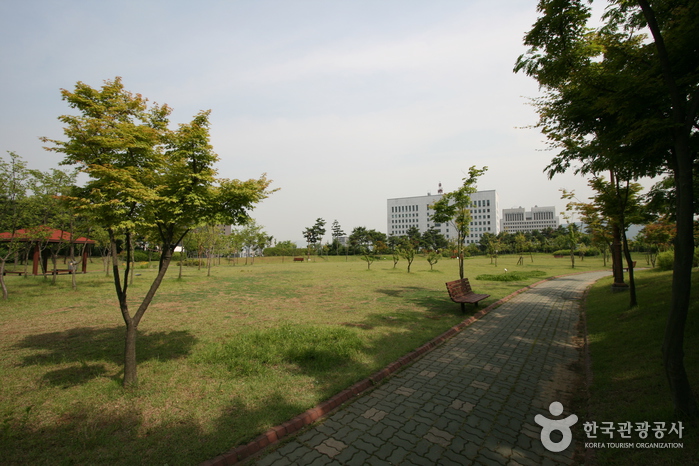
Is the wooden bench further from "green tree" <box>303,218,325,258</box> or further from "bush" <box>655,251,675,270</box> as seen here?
"green tree" <box>303,218,325,258</box>

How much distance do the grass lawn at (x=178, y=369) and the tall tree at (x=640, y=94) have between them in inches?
79.1

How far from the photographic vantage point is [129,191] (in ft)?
14.7

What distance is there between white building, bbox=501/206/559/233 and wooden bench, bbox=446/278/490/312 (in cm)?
18753

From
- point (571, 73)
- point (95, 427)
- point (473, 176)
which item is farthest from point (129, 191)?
point (473, 176)

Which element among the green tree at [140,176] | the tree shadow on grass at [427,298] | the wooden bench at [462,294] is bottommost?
the tree shadow on grass at [427,298]

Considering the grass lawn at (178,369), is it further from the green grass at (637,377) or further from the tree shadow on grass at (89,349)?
the green grass at (637,377)

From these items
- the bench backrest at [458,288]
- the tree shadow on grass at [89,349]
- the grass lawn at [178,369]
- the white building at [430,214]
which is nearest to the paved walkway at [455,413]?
the grass lawn at [178,369]

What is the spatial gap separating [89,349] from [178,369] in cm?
281

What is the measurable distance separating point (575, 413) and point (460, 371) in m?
1.79

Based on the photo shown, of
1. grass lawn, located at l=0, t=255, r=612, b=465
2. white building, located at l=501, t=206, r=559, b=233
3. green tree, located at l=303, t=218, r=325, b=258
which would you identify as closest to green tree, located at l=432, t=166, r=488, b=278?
grass lawn, located at l=0, t=255, r=612, b=465

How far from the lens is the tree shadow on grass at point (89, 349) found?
5430mm

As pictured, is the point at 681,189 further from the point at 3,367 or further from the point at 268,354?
the point at 3,367

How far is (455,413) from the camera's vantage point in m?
4.19

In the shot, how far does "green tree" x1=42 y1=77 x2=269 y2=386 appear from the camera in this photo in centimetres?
463
